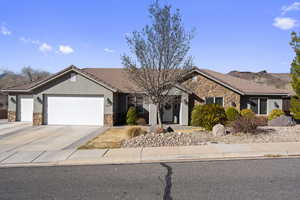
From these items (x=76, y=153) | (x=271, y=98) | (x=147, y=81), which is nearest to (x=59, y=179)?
(x=76, y=153)

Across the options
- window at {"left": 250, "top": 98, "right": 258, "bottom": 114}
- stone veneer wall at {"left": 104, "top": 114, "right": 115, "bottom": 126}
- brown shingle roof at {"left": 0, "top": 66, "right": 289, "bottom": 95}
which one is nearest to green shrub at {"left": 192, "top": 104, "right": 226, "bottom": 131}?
brown shingle roof at {"left": 0, "top": 66, "right": 289, "bottom": 95}

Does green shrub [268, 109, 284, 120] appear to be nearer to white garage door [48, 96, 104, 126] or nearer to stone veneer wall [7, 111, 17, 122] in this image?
white garage door [48, 96, 104, 126]

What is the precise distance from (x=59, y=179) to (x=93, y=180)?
38.2 inches

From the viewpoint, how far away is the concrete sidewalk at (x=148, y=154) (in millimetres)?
7566

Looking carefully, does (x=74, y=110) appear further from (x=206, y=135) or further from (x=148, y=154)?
(x=148, y=154)

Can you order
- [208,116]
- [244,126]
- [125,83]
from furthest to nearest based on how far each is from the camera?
[125,83] < [208,116] < [244,126]

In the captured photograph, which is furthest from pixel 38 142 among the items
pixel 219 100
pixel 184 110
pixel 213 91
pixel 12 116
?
pixel 219 100

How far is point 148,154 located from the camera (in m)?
8.17

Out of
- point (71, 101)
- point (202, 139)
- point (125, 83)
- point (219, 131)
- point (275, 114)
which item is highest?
point (125, 83)

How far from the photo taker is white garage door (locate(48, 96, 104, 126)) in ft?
55.2

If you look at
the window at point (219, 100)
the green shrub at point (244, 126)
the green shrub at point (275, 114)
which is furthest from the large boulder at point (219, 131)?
the green shrub at point (275, 114)

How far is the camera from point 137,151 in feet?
28.3

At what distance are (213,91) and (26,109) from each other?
16487 millimetres

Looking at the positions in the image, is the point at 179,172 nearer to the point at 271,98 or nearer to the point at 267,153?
the point at 267,153
